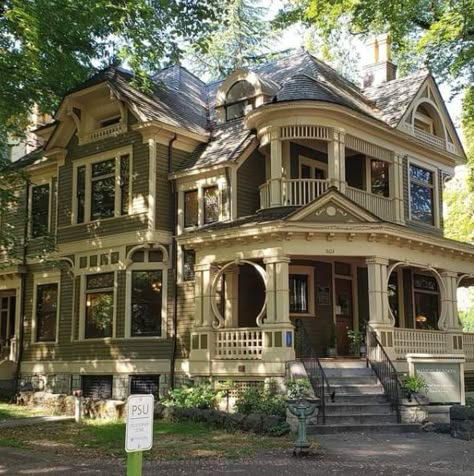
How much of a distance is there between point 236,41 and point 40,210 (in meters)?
20.9

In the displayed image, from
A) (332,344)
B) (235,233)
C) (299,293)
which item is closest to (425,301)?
(332,344)

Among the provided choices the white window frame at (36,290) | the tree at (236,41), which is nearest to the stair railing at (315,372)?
the white window frame at (36,290)

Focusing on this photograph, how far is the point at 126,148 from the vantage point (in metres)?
19.2

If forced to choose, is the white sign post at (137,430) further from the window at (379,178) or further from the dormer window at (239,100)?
the window at (379,178)

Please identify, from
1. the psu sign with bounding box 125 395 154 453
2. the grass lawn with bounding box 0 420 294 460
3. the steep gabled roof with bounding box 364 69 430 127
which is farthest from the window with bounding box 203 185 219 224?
the psu sign with bounding box 125 395 154 453

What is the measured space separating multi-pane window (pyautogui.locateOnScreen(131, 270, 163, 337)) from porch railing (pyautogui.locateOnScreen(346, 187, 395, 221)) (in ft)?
18.8

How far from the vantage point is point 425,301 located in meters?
21.8

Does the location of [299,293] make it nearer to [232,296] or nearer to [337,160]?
[232,296]

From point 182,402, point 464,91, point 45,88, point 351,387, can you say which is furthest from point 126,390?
point 464,91

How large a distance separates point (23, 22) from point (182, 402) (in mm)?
9443

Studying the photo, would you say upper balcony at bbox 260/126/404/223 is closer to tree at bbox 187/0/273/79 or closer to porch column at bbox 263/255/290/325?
porch column at bbox 263/255/290/325

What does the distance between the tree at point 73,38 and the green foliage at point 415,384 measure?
10461 millimetres

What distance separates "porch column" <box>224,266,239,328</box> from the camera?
1733 cm

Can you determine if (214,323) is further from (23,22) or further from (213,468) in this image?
(23,22)
